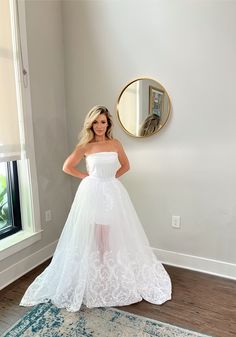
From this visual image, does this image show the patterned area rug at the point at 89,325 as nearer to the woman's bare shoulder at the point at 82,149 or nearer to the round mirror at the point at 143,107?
the woman's bare shoulder at the point at 82,149

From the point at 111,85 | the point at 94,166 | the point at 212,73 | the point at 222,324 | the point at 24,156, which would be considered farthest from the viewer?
the point at 111,85

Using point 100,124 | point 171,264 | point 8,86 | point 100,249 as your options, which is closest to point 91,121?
point 100,124

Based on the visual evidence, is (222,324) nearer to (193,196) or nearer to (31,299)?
(193,196)

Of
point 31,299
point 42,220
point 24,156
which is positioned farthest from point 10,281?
point 24,156

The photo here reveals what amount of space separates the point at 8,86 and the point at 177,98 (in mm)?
1434

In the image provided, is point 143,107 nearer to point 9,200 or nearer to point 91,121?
point 91,121

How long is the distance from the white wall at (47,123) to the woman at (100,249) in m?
0.50

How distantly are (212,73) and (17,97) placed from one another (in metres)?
1.65

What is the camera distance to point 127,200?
224 centimetres

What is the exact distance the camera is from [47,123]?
2744 mm

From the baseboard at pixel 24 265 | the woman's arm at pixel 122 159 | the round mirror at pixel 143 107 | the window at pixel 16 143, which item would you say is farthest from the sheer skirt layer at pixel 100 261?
the round mirror at pixel 143 107

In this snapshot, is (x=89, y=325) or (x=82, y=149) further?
(x=82, y=149)

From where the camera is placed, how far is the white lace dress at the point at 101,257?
2.06 meters

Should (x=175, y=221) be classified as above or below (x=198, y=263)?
above
